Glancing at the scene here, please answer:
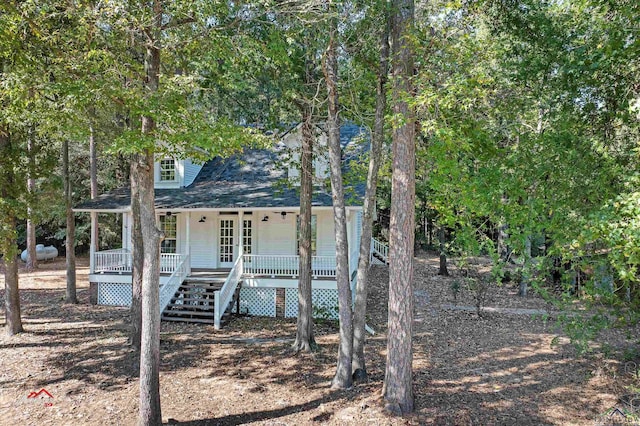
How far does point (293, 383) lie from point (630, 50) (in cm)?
727

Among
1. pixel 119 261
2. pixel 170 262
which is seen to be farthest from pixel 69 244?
pixel 170 262

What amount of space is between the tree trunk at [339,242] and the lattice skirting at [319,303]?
471 cm

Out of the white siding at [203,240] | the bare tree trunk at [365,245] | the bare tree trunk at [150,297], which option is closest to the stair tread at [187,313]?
the white siding at [203,240]

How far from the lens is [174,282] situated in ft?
40.8

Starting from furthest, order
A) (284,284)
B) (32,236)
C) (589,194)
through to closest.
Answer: (32,236) → (284,284) → (589,194)

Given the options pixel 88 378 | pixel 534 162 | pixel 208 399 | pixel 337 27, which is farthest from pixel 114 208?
pixel 534 162

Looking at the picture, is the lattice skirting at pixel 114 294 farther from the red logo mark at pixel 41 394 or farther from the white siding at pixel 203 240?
the red logo mark at pixel 41 394

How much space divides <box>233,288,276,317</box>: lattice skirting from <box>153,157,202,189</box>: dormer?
196 inches

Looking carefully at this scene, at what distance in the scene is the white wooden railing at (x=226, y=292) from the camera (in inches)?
441

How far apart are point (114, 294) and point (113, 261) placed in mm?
1087

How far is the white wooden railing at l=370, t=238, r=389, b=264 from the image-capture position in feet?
69.8

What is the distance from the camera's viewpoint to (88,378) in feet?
24.6

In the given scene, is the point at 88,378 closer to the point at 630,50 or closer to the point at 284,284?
the point at 284,284

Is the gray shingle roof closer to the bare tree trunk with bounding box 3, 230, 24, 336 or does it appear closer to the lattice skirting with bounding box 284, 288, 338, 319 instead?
the lattice skirting with bounding box 284, 288, 338, 319
